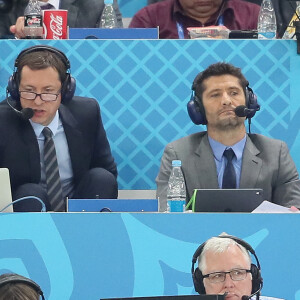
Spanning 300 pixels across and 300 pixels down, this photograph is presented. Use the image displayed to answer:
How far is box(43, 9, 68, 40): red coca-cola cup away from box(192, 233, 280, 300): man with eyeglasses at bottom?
2.38 metres

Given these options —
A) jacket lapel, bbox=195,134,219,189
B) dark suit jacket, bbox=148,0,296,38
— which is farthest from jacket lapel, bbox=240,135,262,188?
dark suit jacket, bbox=148,0,296,38

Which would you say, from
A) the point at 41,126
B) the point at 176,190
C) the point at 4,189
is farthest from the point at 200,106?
the point at 4,189

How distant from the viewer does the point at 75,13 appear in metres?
7.05

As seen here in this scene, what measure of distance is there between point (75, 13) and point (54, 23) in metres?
0.63

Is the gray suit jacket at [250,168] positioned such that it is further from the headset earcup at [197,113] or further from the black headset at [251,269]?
the black headset at [251,269]

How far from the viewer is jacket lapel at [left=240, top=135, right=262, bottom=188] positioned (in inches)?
218

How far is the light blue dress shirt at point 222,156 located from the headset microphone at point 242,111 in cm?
12

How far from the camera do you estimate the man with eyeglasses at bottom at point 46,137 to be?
5652mm

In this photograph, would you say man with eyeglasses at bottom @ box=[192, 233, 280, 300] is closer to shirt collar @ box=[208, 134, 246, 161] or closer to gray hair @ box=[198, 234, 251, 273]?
gray hair @ box=[198, 234, 251, 273]

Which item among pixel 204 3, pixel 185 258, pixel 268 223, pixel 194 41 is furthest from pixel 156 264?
pixel 204 3

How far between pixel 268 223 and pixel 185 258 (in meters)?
0.35

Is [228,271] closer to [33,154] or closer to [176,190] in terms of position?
[176,190]

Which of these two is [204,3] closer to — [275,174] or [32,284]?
[275,174]

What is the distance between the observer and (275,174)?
5.58m
